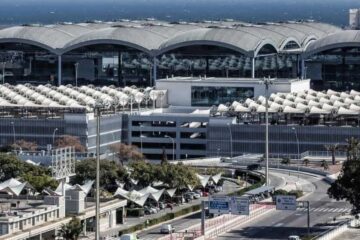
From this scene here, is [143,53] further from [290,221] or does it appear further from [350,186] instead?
[350,186]

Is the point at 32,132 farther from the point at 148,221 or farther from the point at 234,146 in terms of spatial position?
the point at 148,221

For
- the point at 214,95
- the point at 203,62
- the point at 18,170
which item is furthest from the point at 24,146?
the point at 203,62

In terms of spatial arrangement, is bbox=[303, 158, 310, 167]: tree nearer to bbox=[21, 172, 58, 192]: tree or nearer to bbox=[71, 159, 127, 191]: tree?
bbox=[71, 159, 127, 191]: tree

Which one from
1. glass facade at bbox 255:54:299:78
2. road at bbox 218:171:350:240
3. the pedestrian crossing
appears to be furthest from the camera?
glass facade at bbox 255:54:299:78

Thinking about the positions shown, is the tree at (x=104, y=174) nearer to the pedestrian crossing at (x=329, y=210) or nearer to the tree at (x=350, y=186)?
the pedestrian crossing at (x=329, y=210)

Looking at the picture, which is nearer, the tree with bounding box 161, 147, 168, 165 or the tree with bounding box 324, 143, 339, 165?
the tree with bounding box 161, 147, 168, 165

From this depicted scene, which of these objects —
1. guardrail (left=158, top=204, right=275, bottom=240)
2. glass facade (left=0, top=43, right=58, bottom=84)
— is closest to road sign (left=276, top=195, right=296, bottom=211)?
guardrail (left=158, top=204, right=275, bottom=240)
